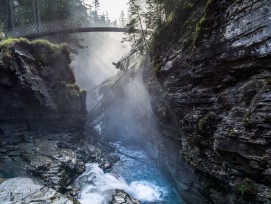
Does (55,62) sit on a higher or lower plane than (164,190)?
higher

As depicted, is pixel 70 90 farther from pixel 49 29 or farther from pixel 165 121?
pixel 165 121

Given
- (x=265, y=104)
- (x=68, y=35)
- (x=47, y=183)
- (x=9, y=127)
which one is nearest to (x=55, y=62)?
(x=9, y=127)

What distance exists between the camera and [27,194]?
10.2 m

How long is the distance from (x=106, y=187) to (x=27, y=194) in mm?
5897

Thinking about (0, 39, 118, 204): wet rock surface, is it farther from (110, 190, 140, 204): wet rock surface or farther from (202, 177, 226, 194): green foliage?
(202, 177, 226, 194): green foliage

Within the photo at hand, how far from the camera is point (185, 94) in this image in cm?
1224

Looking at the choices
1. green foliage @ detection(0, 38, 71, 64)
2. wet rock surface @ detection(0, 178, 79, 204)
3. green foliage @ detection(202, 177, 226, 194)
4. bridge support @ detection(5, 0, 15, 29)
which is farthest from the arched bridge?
wet rock surface @ detection(0, 178, 79, 204)

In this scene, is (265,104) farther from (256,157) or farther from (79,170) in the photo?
(79,170)

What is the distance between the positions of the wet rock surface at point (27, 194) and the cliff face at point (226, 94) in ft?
20.3

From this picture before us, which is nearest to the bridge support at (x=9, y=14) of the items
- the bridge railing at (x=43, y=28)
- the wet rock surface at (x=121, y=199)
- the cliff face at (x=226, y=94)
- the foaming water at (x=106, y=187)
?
the bridge railing at (x=43, y=28)

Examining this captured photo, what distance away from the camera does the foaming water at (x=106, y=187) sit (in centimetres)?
1372

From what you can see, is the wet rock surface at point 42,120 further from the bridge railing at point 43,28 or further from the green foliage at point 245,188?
the green foliage at point 245,188

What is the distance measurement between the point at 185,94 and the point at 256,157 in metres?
5.06

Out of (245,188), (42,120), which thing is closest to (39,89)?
(42,120)
